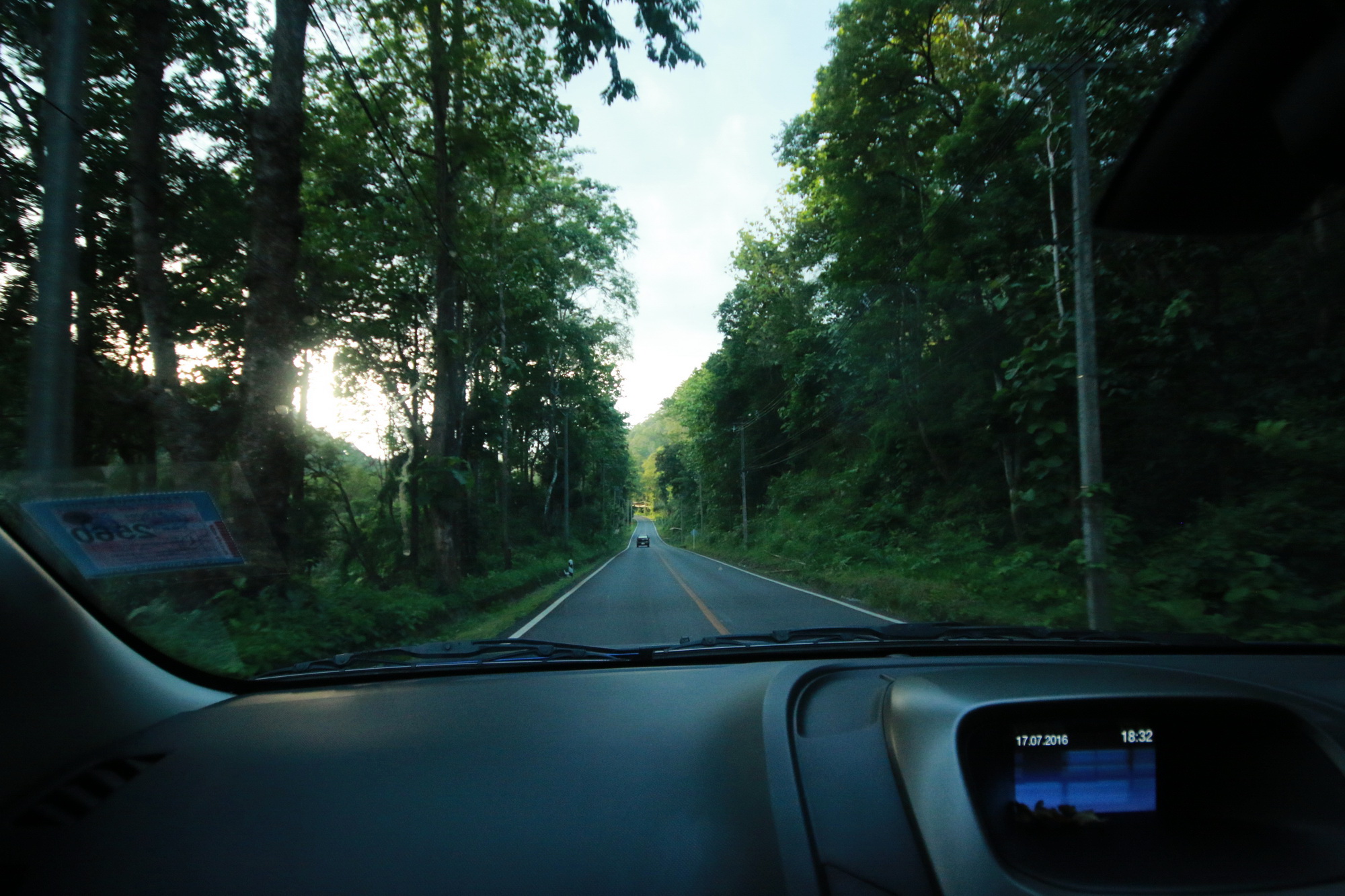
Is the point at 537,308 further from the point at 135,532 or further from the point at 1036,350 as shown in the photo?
the point at 135,532

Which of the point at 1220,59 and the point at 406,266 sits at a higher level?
the point at 406,266

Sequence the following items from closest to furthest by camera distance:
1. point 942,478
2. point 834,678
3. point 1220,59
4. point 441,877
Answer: point 1220,59 → point 441,877 → point 834,678 → point 942,478

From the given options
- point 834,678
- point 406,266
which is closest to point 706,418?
point 406,266

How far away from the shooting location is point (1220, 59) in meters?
1.46

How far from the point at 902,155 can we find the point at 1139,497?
10.6 m

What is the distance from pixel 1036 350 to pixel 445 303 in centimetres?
1173

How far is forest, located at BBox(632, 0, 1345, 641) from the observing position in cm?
827

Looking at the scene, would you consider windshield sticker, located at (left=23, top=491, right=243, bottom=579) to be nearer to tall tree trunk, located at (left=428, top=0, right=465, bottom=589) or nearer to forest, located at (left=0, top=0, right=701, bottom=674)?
forest, located at (left=0, top=0, right=701, bottom=674)

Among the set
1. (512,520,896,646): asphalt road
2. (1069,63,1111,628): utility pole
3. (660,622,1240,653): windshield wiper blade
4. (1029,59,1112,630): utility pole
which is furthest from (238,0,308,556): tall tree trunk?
(1069,63,1111,628): utility pole

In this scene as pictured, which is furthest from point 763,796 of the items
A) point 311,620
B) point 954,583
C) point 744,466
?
point 744,466

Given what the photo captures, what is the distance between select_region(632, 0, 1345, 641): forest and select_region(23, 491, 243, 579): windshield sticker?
142 inches

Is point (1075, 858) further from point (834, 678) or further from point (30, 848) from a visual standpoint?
point (30, 848)

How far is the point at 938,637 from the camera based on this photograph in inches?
139

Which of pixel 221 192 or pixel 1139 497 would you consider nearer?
pixel 221 192
